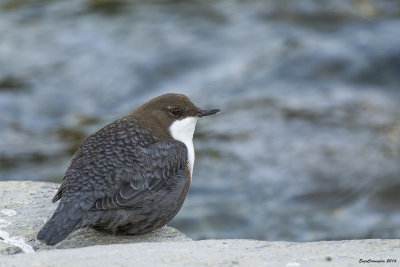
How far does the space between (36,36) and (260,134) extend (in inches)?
174

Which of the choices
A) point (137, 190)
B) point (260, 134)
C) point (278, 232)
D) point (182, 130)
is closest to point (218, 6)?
point (260, 134)

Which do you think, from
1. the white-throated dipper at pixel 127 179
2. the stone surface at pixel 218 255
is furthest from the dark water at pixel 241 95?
the stone surface at pixel 218 255

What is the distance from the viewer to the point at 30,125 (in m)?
8.67

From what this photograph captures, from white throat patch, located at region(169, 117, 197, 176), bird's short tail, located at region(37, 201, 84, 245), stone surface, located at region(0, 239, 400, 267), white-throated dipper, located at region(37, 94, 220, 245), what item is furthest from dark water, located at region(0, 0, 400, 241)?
stone surface, located at region(0, 239, 400, 267)

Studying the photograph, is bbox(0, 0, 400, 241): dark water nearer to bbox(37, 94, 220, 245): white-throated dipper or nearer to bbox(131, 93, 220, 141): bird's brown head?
bbox(131, 93, 220, 141): bird's brown head

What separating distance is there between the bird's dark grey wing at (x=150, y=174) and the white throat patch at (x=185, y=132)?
101 mm

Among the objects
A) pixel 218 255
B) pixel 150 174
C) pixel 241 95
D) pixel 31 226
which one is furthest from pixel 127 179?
pixel 241 95

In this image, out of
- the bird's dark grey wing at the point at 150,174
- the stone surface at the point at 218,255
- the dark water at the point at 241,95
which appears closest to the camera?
the stone surface at the point at 218,255

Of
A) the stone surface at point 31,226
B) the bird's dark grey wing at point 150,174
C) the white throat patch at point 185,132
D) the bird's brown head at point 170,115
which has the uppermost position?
the bird's brown head at point 170,115

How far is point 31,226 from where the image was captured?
405 cm

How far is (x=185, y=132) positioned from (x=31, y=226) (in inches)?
47.1

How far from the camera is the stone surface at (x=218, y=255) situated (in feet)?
10.1

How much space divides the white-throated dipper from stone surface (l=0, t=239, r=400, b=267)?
17.2 inches

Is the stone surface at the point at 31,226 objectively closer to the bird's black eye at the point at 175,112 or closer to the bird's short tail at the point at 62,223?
the bird's short tail at the point at 62,223
